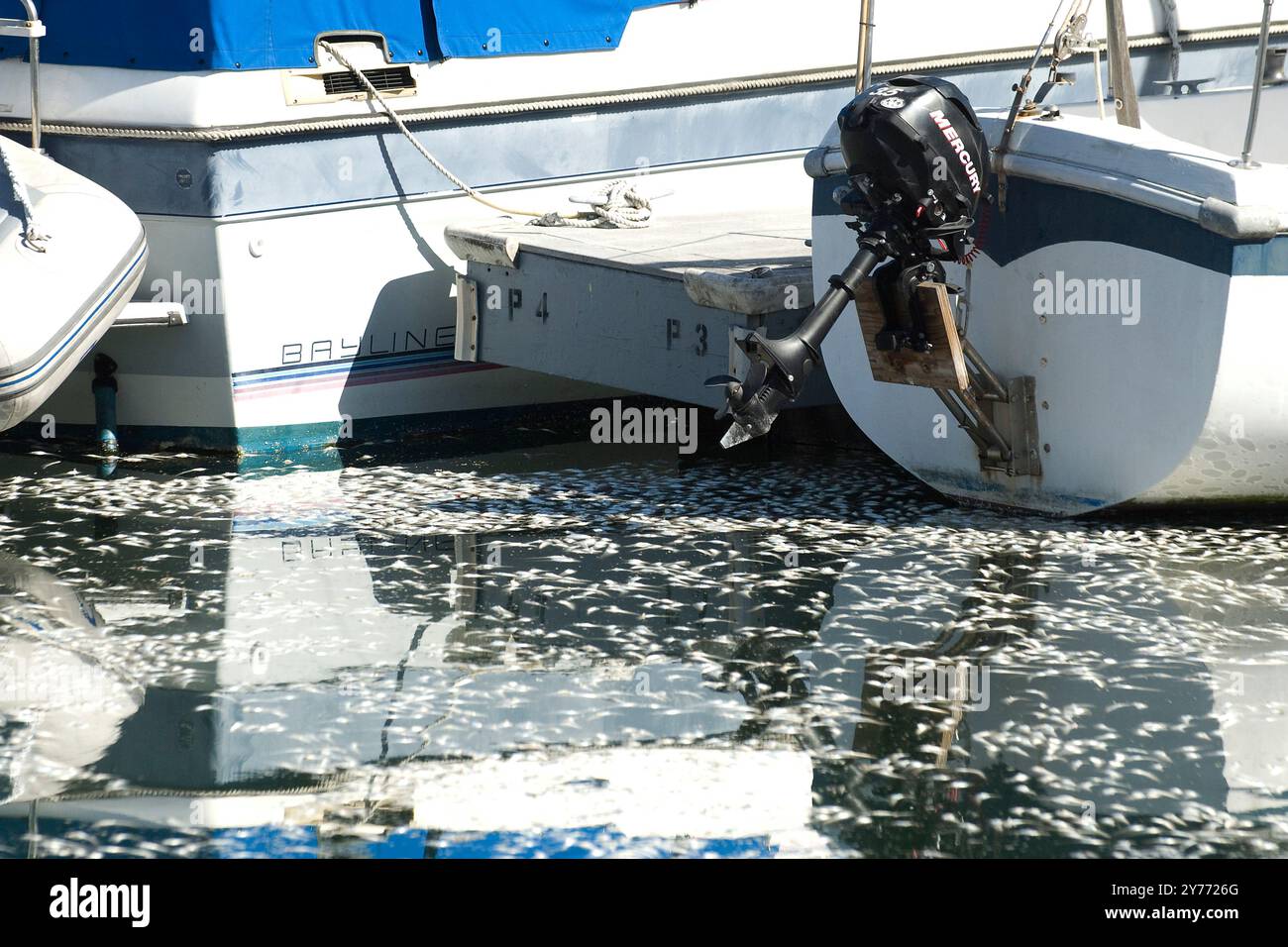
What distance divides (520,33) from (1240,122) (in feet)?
9.85

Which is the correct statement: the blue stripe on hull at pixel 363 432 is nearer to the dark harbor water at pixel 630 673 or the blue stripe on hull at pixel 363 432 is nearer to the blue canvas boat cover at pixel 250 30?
the dark harbor water at pixel 630 673

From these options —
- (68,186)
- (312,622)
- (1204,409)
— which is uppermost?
(68,186)

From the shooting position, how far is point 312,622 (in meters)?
4.57

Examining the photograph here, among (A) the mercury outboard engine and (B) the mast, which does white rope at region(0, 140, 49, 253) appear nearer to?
(A) the mercury outboard engine

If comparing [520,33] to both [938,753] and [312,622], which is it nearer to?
[312,622]

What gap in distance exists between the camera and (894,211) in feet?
16.0

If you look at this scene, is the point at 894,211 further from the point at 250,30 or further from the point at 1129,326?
the point at 250,30

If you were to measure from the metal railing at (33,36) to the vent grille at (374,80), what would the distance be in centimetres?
101

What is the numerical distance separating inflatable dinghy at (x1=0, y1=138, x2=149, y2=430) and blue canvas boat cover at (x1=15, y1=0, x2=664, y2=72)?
0.46 m

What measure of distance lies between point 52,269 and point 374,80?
146 centimetres

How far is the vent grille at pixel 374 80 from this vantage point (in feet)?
21.5

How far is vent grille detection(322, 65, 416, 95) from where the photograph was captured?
21.5ft

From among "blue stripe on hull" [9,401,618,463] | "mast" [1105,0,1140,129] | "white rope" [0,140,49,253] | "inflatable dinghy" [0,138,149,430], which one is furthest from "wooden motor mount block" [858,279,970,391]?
"white rope" [0,140,49,253]

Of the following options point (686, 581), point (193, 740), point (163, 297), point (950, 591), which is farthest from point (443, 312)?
point (193, 740)
